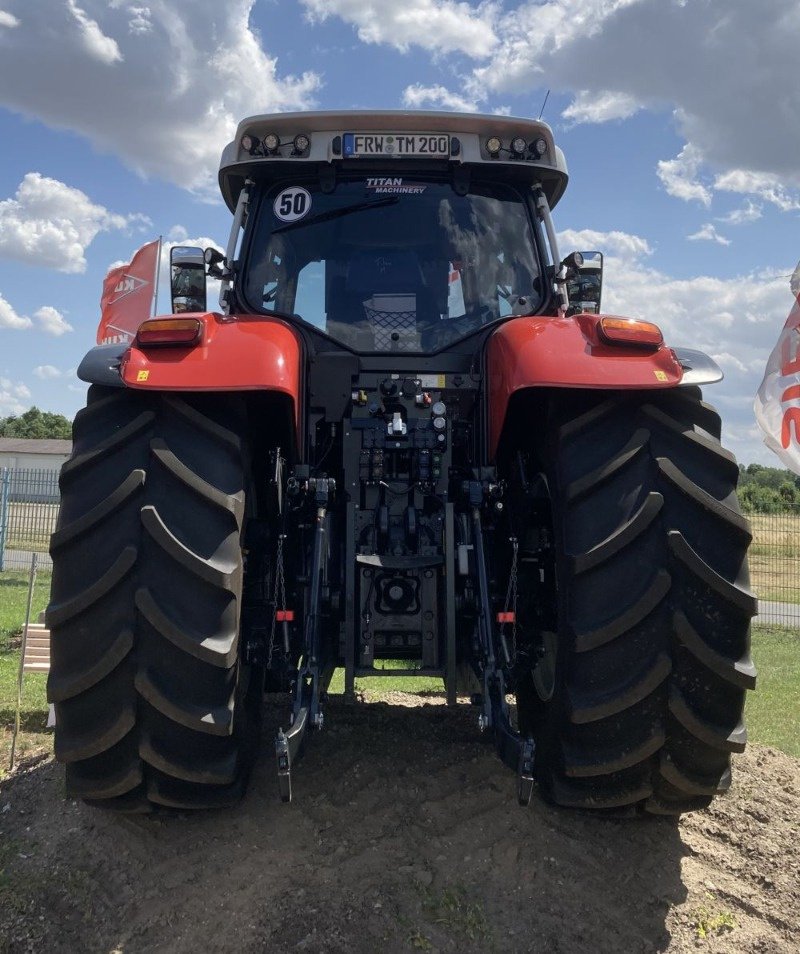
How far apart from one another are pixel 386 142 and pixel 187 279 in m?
1.21

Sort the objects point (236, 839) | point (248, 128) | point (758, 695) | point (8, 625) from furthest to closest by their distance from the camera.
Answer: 1. point (8, 625)
2. point (758, 695)
3. point (248, 128)
4. point (236, 839)

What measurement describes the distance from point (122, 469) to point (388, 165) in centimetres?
217

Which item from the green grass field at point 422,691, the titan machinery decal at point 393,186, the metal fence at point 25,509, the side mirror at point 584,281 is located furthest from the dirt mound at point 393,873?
the metal fence at point 25,509

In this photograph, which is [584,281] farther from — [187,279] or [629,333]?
[187,279]

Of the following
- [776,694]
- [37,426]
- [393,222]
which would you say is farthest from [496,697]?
[37,426]

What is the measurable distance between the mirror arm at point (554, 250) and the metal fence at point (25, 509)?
1463 cm

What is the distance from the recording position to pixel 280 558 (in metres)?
3.53

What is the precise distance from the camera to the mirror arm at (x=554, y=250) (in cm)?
437

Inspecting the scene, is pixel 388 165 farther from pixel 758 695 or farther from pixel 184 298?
pixel 758 695

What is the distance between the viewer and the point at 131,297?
11656 millimetres

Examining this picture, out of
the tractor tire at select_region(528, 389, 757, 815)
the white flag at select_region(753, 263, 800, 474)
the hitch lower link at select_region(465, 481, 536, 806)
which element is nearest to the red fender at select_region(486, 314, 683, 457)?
the tractor tire at select_region(528, 389, 757, 815)

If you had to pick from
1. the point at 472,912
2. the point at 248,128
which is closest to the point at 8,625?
the point at 248,128


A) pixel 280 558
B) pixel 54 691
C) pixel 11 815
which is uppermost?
pixel 280 558

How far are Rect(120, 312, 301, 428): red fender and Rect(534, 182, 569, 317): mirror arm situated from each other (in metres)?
1.69
